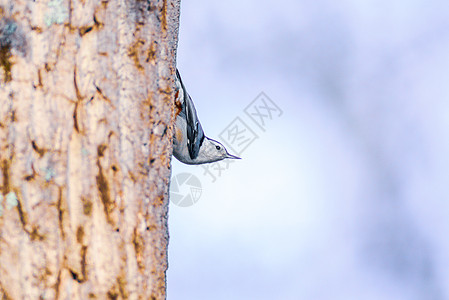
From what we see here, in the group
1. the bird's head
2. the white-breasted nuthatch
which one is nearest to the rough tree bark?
the white-breasted nuthatch

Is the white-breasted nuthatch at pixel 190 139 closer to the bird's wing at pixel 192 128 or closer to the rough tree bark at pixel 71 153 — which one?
the bird's wing at pixel 192 128

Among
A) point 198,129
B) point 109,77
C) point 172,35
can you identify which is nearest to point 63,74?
point 109,77

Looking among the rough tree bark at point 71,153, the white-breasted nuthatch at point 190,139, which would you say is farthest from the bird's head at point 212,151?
the rough tree bark at point 71,153

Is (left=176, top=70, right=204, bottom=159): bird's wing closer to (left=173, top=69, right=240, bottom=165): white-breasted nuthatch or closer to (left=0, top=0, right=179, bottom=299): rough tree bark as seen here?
(left=173, top=69, right=240, bottom=165): white-breasted nuthatch

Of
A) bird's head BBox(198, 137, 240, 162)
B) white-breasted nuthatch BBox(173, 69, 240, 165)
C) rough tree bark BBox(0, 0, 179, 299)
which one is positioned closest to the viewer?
rough tree bark BBox(0, 0, 179, 299)

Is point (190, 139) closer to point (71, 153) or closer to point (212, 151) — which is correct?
point (212, 151)

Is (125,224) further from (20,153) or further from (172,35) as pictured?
(172,35)

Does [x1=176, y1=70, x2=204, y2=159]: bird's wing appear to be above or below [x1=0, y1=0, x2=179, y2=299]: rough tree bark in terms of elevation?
above

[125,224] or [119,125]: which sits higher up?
[119,125]
